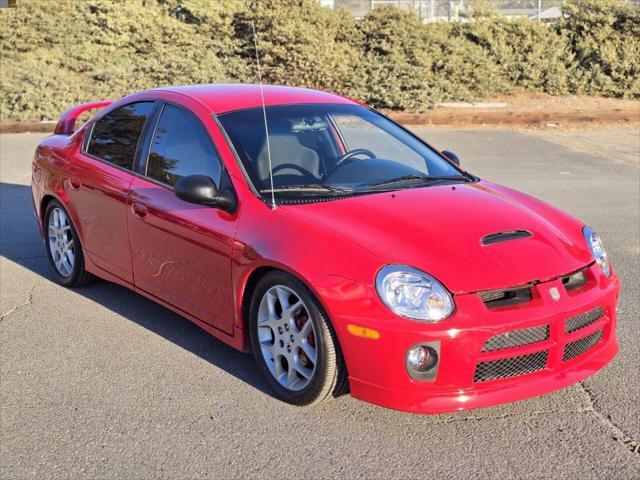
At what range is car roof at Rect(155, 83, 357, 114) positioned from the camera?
5.11 m

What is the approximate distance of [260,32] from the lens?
64.4 ft

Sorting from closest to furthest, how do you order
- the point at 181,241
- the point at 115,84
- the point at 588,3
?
the point at 181,241, the point at 115,84, the point at 588,3

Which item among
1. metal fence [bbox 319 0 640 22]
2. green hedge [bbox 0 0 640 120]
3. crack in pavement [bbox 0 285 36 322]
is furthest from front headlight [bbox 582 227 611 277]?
metal fence [bbox 319 0 640 22]

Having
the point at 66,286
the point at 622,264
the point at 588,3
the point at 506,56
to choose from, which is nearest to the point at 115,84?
the point at 506,56

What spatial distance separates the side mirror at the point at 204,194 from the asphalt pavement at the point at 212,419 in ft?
3.15

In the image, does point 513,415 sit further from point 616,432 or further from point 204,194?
point 204,194

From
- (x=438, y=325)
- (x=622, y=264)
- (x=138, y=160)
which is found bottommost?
(x=622, y=264)

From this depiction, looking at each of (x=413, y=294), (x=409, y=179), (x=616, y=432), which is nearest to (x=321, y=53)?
(x=409, y=179)

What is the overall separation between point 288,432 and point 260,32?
16.8 m

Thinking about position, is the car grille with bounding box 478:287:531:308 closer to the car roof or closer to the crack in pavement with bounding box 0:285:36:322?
the car roof

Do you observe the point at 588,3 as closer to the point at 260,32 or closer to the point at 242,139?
the point at 260,32

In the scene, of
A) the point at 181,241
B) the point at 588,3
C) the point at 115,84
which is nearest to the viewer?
the point at 181,241

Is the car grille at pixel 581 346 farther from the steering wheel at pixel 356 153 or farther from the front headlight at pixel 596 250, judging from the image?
the steering wheel at pixel 356 153

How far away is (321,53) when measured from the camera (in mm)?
18984
